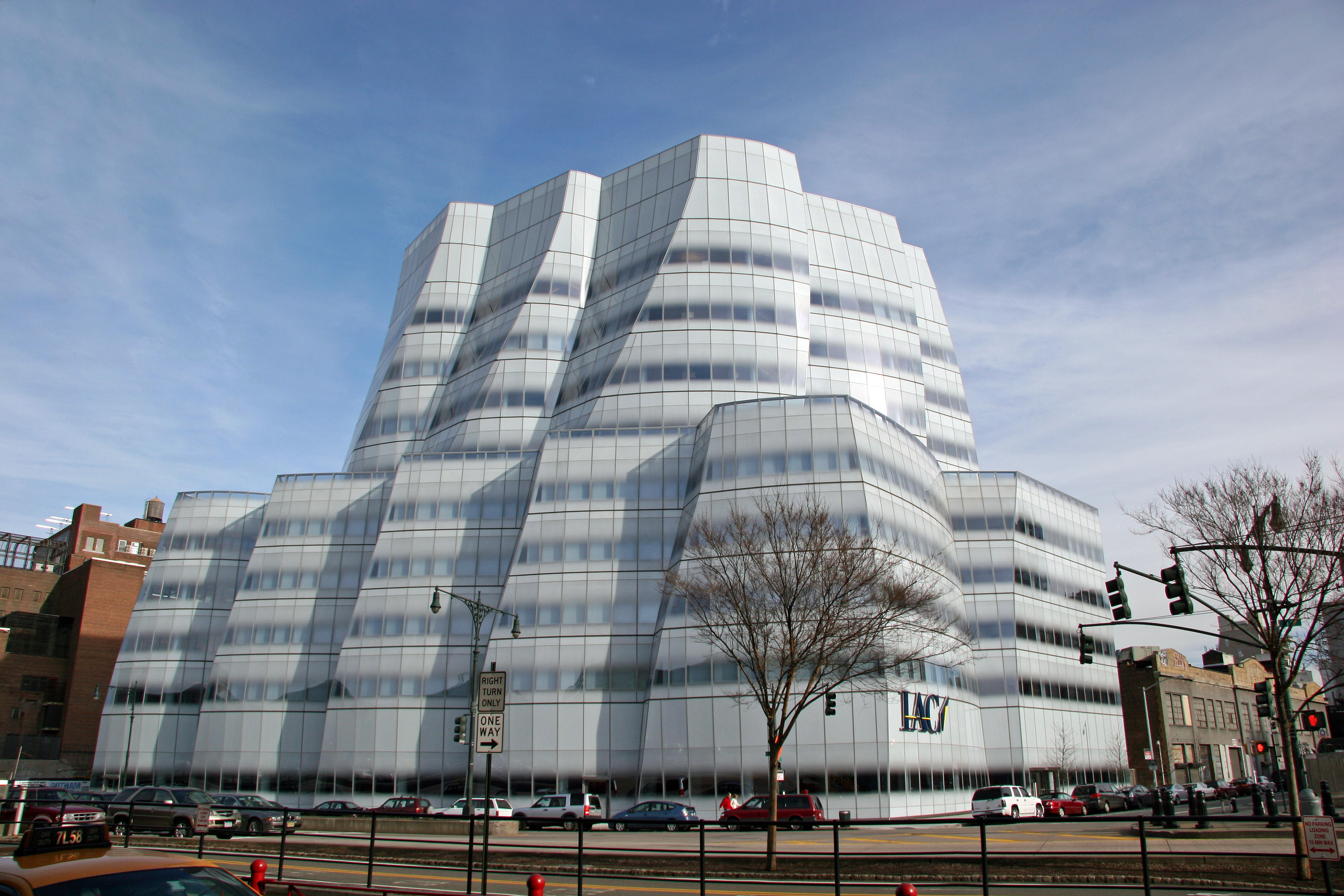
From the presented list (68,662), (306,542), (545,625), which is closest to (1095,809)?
(545,625)

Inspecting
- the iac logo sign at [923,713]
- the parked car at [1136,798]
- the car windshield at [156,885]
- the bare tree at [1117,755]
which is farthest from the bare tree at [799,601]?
the bare tree at [1117,755]

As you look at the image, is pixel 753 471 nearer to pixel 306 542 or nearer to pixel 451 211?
pixel 306 542

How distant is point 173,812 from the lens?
3241 centimetres

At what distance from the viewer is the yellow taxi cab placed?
23.9 feet

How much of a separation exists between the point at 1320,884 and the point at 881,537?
33461mm

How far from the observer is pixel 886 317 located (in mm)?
79375

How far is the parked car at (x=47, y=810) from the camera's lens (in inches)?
608

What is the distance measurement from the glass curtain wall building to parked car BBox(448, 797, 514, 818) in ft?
16.1

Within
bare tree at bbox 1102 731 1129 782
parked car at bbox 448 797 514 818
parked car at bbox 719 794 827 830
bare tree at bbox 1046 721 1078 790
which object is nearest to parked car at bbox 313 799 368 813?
parked car at bbox 448 797 514 818

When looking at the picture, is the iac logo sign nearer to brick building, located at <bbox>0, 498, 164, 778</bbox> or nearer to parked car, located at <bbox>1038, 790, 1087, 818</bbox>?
parked car, located at <bbox>1038, 790, 1087, 818</bbox>

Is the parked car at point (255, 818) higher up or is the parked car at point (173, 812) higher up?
the parked car at point (173, 812)

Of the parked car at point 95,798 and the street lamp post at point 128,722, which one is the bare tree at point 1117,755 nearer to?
the parked car at point 95,798

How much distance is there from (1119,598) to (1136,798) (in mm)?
40637

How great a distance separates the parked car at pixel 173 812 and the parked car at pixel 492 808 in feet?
41.3
